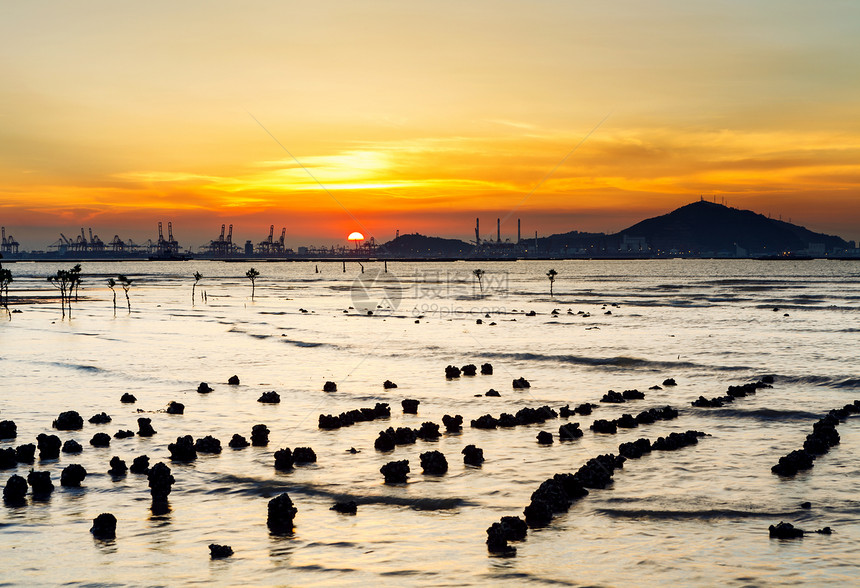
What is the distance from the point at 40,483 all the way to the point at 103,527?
13.1ft

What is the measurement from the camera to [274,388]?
3616cm

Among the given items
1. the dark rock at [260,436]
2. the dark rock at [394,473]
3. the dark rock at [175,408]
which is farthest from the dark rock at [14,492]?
the dark rock at [175,408]

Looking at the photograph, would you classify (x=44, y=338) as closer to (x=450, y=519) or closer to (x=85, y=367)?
(x=85, y=367)

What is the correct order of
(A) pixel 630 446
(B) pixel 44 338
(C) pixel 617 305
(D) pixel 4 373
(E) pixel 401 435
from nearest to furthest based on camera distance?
(A) pixel 630 446
(E) pixel 401 435
(D) pixel 4 373
(B) pixel 44 338
(C) pixel 617 305

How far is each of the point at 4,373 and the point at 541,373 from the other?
29922 mm

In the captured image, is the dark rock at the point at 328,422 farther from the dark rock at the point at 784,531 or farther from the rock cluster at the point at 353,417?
the dark rock at the point at 784,531

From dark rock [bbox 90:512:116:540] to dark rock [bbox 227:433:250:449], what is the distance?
782 centimetres

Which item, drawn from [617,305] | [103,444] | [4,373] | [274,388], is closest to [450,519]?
[103,444]

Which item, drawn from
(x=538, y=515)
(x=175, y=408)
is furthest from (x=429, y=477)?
(x=175, y=408)

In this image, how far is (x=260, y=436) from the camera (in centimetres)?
2392

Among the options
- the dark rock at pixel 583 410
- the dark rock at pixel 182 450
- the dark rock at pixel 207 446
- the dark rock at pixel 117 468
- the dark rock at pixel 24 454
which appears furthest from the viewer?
the dark rock at pixel 583 410

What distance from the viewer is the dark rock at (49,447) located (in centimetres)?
2217

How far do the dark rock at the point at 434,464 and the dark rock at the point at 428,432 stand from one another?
4.05 metres

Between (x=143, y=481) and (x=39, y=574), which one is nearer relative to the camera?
(x=39, y=574)
